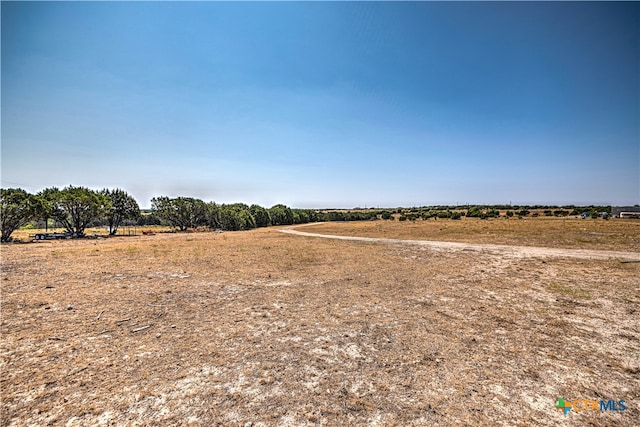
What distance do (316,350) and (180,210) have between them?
62037 millimetres

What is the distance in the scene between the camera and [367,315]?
319 inches

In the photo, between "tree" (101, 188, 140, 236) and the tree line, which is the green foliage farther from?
"tree" (101, 188, 140, 236)

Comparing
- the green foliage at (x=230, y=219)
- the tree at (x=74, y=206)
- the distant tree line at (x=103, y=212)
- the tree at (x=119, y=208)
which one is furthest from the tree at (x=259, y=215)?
the tree at (x=74, y=206)

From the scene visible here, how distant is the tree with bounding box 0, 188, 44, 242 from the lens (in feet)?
99.0

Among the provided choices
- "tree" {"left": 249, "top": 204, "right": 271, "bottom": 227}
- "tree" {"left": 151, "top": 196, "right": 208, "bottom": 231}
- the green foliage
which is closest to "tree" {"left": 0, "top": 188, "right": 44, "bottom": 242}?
"tree" {"left": 151, "top": 196, "right": 208, "bottom": 231}

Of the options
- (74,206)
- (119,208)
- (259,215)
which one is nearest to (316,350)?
(74,206)

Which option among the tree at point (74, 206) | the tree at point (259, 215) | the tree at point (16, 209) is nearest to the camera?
the tree at point (16, 209)

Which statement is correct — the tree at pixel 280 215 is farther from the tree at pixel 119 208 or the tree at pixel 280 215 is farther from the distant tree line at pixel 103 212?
the tree at pixel 119 208

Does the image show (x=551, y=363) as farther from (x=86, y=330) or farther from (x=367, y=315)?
(x=86, y=330)

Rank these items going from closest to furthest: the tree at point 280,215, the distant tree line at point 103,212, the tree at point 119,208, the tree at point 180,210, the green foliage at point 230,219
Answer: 1. the distant tree line at point 103,212
2. the tree at point 119,208
3. the tree at point 180,210
4. the green foliage at point 230,219
5. the tree at point 280,215

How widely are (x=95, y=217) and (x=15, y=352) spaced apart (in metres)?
Answer: 45.1

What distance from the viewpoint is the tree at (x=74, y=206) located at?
37.0m

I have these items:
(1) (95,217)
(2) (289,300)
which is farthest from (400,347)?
(1) (95,217)

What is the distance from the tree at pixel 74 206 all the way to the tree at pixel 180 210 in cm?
1712
